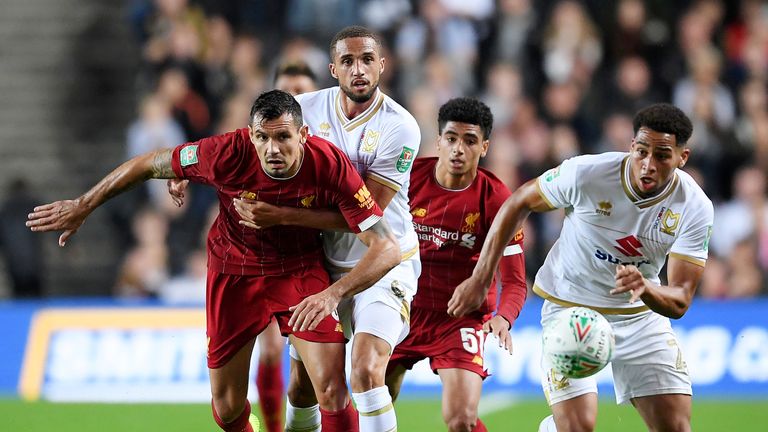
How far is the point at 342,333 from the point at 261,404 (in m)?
→ 1.27

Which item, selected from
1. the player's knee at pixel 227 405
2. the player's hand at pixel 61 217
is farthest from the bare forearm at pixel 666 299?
the player's hand at pixel 61 217

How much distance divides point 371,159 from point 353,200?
58 cm

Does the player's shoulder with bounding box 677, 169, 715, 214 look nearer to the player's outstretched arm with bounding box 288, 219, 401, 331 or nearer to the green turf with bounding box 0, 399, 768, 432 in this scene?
the player's outstretched arm with bounding box 288, 219, 401, 331

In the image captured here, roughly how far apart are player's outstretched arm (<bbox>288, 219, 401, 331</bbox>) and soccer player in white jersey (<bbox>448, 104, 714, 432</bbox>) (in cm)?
50

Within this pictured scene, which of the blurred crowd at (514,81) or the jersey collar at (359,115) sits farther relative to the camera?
the blurred crowd at (514,81)

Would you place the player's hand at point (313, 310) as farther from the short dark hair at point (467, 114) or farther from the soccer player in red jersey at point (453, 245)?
the short dark hair at point (467, 114)

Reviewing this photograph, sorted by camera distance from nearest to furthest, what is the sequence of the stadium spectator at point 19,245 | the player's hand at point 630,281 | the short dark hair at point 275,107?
the player's hand at point 630,281 → the short dark hair at point 275,107 → the stadium spectator at point 19,245

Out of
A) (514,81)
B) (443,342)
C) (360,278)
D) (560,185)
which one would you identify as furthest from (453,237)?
(514,81)

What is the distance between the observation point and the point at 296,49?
Result: 12.9 metres

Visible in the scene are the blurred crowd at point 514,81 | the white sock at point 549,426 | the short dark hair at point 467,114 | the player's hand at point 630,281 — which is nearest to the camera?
the player's hand at point 630,281

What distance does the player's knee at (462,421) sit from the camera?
6738 mm

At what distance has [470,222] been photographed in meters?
7.26

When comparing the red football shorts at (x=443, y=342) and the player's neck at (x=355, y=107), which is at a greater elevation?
the player's neck at (x=355, y=107)

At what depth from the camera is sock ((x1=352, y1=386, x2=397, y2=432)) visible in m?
6.25
